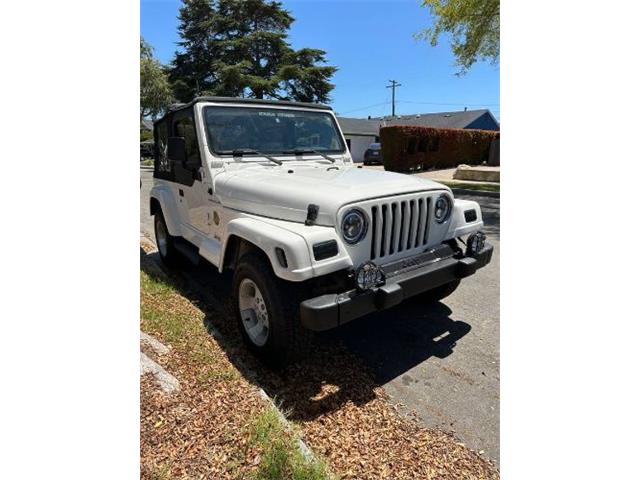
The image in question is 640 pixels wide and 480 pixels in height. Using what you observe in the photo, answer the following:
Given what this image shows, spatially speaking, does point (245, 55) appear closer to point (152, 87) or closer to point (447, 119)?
point (152, 87)

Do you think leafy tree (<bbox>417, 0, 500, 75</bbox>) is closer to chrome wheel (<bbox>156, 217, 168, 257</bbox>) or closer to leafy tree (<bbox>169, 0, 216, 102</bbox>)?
chrome wheel (<bbox>156, 217, 168, 257</bbox>)

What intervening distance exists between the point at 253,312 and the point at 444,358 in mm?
1600

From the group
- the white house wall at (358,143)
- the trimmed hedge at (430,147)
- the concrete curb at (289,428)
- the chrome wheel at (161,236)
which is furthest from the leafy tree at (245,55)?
the concrete curb at (289,428)

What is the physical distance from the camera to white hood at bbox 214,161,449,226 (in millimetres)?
2816

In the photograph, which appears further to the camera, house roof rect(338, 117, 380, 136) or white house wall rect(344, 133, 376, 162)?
house roof rect(338, 117, 380, 136)

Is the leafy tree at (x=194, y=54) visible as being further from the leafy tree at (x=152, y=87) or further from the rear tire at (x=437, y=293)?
the rear tire at (x=437, y=293)

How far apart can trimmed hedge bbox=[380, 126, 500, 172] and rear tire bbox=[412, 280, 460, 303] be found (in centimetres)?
1719

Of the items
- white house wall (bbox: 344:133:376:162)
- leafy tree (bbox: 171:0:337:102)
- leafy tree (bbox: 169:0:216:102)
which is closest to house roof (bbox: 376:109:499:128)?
white house wall (bbox: 344:133:376:162)

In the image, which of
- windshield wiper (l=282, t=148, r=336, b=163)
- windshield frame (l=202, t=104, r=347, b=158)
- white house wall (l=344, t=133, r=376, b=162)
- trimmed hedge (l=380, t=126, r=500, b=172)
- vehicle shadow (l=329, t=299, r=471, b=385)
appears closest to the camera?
vehicle shadow (l=329, t=299, r=471, b=385)

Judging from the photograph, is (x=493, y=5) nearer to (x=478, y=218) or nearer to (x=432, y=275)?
(x=478, y=218)

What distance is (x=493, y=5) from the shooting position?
10.5 m

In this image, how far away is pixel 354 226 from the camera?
279cm

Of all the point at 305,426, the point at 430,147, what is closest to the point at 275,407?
the point at 305,426

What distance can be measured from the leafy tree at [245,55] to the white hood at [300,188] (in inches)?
1035
